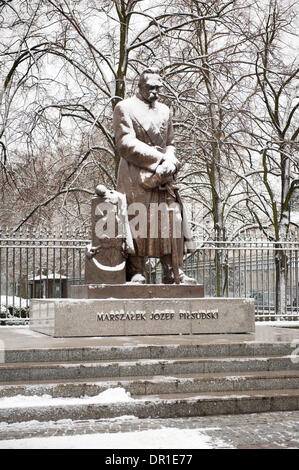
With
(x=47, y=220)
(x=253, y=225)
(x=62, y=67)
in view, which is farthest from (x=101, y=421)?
(x=253, y=225)

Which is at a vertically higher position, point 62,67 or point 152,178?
point 62,67

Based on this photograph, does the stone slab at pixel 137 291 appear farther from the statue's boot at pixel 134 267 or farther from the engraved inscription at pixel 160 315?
the statue's boot at pixel 134 267

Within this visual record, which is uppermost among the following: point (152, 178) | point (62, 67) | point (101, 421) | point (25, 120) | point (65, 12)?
point (65, 12)

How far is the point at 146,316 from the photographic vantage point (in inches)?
301

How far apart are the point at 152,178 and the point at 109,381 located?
11.5 feet

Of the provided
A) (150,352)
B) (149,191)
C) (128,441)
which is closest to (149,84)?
(149,191)

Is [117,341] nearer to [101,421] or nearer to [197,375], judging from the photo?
[197,375]

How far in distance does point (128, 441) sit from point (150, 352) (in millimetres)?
1841

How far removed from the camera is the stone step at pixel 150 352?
242 inches

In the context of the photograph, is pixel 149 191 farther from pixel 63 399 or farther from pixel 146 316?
pixel 63 399

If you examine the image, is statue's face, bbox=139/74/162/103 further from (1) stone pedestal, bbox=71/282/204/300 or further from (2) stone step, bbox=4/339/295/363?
(2) stone step, bbox=4/339/295/363

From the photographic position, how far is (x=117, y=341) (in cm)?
683

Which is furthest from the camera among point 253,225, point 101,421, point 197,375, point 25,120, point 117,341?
point 253,225

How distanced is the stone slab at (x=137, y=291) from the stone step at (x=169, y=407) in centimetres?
237
